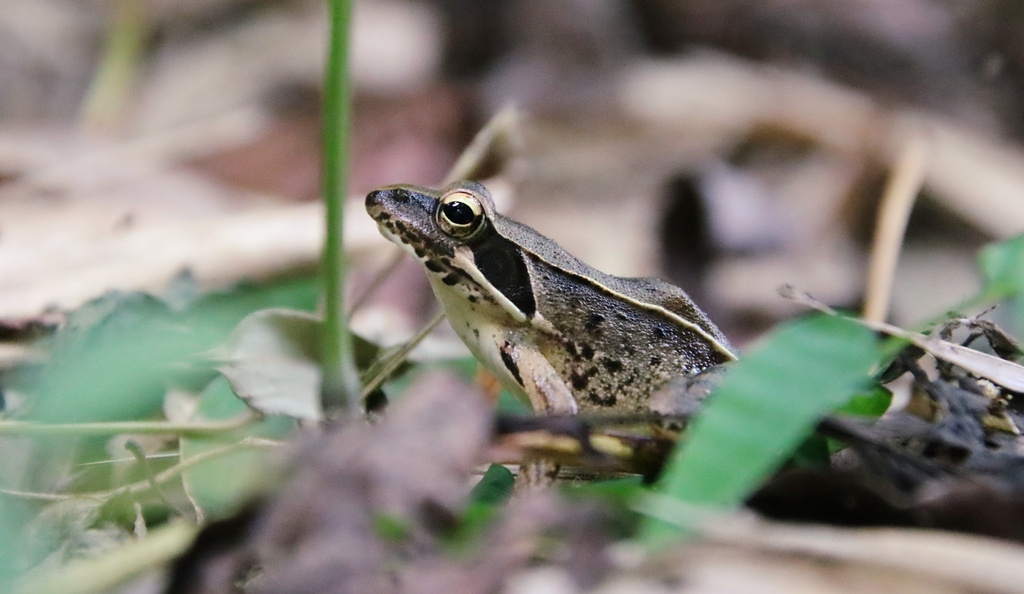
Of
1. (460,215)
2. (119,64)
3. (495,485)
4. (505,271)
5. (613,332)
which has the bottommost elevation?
(495,485)

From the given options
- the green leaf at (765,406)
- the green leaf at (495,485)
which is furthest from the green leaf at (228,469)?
the green leaf at (765,406)

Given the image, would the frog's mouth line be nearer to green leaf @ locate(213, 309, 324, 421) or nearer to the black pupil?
the black pupil

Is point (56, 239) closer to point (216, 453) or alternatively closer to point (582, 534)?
point (216, 453)

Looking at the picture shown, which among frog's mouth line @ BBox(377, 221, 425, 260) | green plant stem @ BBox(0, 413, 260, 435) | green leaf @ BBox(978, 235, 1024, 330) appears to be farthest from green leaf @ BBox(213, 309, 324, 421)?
green leaf @ BBox(978, 235, 1024, 330)

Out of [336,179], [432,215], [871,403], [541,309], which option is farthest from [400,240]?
[871,403]

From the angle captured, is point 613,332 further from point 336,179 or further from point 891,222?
point 891,222

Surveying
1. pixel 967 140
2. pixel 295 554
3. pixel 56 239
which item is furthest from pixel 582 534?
pixel 967 140

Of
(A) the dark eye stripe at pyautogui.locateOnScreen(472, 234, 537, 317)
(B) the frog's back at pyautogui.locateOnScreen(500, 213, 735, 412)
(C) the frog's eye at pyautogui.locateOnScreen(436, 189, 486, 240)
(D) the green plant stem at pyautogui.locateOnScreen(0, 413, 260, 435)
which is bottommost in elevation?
(D) the green plant stem at pyautogui.locateOnScreen(0, 413, 260, 435)
